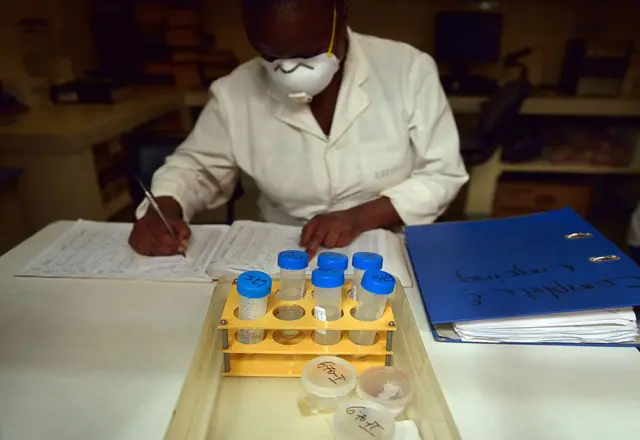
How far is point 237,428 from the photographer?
0.51 meters

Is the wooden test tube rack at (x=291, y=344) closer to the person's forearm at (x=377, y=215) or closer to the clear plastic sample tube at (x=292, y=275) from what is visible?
the clear plastic sample tube at (x=292, y=275)

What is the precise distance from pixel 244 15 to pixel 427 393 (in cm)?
64

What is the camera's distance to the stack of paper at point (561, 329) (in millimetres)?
600

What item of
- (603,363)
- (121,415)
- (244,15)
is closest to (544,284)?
(603,363)

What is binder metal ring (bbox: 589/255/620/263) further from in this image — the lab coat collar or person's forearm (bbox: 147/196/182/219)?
person's forearm (bbox: 147/196/182/219)

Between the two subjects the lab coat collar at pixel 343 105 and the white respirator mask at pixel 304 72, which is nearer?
the white respirator mask at pixel 304 72

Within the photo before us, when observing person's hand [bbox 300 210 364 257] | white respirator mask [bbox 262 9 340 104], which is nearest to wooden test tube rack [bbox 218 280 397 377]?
person's hand [bbox 300 210 364 257]

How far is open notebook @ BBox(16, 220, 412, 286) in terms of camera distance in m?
0.75

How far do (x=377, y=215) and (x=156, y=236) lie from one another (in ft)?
1.23

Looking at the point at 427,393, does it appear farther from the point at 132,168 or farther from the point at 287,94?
the point at 132,168

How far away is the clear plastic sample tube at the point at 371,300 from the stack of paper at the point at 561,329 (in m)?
0.11

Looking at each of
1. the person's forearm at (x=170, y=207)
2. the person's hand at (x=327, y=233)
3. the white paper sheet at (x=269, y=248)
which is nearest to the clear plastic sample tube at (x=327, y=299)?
the white paper sheet at (x=269, y=248)

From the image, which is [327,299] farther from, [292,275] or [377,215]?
[377,215]

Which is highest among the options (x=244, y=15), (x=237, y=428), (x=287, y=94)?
(x=244, y=15)
